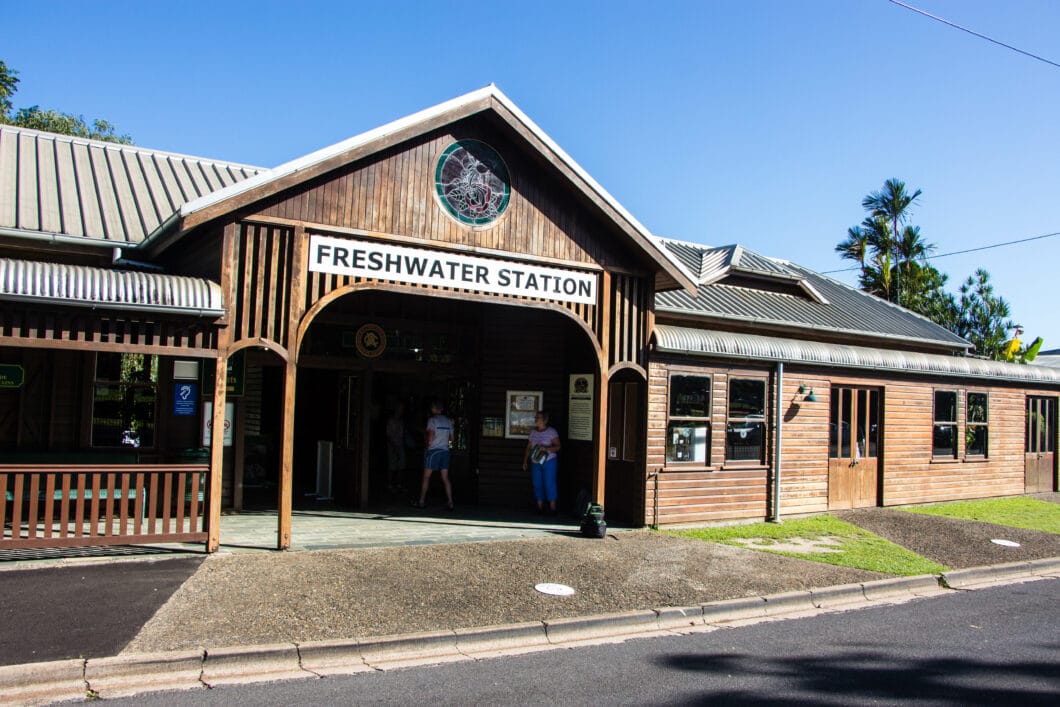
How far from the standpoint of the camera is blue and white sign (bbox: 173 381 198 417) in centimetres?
1165

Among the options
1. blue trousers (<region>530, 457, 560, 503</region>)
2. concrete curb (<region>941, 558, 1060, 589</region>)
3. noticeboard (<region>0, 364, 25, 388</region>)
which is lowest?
concrete curb (<region>941, 558, 1060, 589</region>)

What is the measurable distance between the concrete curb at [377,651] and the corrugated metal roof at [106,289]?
3913mm

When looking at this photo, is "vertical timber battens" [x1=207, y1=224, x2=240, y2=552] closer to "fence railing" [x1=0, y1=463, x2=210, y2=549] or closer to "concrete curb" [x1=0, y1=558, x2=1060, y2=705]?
"fence railing" [x1=0, y1=463, x2=210, y2=549]

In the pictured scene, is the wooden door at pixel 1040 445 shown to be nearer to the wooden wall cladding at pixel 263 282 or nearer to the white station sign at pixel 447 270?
the white station sign at pixel 447 270

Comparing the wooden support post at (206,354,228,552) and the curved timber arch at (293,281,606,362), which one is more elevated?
the curved timber arch at (293,281,606,362)

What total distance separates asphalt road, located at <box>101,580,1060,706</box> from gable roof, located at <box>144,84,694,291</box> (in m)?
5.23

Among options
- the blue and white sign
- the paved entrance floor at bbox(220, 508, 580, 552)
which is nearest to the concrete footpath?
the paved entrance floor at bbox(220, 508, 580, 552)

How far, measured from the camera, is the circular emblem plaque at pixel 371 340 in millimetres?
12930

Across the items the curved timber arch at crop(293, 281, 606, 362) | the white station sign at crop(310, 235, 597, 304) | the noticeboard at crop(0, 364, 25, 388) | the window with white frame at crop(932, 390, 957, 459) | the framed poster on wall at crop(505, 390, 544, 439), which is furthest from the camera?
the window with white frame at crop(932, 390, 957, 459)

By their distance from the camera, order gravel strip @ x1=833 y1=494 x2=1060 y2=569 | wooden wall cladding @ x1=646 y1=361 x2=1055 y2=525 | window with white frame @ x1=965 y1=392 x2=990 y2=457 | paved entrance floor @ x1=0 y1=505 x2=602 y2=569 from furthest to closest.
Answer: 1. window with white frame @ x1=965 y1=392 x2=990 y2=457
2. wooden wall cladding @ x1=646 y1=361 x2=1055 y2=525
3. gravel strip @ x1=833 y1=494 x2=1060 y2=569
4. paved entrance floor @ x1=0 y1=505 x2=602 y2=569

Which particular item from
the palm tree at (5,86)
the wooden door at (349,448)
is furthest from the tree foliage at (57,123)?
the wooden door at (349,448)

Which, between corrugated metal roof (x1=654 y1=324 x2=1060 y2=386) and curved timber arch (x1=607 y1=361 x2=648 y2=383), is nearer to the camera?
curved timber arch (x1=607 y1=361 x2=648 y2=383)

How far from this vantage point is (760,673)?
21.0 ft

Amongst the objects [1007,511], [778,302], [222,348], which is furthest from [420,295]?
[1007,511]
